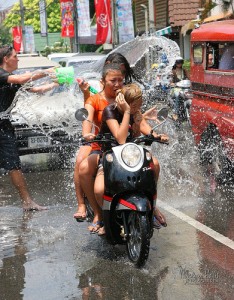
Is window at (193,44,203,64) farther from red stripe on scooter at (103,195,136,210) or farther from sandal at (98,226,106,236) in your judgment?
red stripe on scooter at (103,195,136,210)

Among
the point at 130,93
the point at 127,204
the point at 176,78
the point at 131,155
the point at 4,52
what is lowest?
the point at 176,78

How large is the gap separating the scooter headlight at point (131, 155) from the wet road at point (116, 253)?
0.87 m

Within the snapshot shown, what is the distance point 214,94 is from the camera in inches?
411

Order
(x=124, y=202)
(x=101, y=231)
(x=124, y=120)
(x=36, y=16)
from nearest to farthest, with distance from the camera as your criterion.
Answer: (x=124, y=202), (x=124, y=120), (x=101, y=231), (x=36, y=16)

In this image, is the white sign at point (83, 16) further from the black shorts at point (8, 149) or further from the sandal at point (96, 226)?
the sandal at point (96, 226)

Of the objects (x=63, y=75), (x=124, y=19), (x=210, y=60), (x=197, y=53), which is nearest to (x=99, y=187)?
(x=63, y=75)

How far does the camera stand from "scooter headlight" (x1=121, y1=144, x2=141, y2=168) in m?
6.36

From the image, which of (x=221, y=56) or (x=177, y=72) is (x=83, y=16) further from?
(x=221, y=56)

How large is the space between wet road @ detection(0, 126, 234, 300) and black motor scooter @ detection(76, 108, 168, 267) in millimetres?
232

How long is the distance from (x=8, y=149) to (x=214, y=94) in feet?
10.0

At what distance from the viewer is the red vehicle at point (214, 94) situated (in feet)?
32.6

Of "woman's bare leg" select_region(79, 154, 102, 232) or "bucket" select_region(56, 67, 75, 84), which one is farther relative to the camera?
"bucket" select_region(56, 67, 75, 84)

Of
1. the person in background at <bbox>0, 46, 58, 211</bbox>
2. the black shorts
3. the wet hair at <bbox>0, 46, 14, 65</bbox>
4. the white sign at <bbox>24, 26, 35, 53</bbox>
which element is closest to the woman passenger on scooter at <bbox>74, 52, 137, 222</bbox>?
the person in background at <bbox>0, 46, 58, 211</bbox>

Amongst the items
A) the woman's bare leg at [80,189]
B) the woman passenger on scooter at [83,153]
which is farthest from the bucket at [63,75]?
the woman's bare leg at [80,189]
